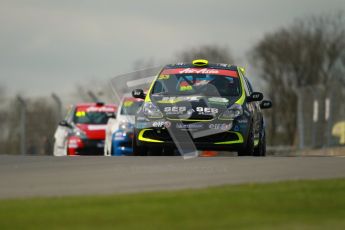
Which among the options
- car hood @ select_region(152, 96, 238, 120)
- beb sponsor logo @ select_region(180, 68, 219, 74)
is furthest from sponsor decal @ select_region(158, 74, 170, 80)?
car hood @ select_region(152, 96, 238, 120)

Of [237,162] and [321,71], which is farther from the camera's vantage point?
[321,71]

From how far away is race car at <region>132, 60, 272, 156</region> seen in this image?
1605cm

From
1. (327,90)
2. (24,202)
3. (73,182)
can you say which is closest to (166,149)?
(73,182)

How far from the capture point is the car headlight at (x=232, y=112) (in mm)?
16109

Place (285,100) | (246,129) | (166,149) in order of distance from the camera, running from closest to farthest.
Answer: (246,129) → (166,149) → (285,100)

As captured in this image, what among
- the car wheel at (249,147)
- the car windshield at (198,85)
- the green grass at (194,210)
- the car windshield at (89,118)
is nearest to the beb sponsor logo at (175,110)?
the car windshield at (198,85)

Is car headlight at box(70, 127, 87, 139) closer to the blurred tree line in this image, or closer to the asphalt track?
the asphalt track

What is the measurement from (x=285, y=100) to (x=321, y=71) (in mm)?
3493

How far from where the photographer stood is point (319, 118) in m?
37.7

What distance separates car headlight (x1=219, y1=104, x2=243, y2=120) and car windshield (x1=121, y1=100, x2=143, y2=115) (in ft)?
22.1

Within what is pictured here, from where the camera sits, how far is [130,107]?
75.6 ft

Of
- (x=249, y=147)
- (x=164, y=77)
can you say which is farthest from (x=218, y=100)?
(x=164, y=77)

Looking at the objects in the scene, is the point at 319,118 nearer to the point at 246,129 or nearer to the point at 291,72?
the point at 246,129

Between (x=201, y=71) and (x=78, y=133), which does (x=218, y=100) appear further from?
(x=78, y=133)
